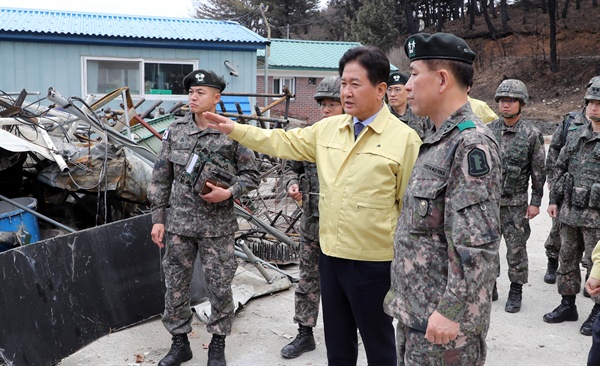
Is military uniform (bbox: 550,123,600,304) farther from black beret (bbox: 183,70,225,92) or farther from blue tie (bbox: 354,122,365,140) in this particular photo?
black beret (bbox: 183,70,225,92)

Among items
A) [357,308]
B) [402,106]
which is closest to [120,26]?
[402,106]

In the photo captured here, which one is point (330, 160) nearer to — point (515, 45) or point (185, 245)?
point (185, 245)

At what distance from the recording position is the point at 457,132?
219cm

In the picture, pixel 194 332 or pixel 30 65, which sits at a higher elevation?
pixel 30 65

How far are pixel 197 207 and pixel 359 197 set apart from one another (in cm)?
135

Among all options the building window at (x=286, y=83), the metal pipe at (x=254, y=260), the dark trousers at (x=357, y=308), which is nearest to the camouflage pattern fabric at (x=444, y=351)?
the dark trousers at (x=357, y=308)

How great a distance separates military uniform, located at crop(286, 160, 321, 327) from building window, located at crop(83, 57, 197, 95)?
959 cm

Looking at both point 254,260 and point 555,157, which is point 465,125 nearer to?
point 254,260

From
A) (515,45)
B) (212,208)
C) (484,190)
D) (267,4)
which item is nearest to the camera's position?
(484,190)

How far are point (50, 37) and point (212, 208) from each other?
994 cm

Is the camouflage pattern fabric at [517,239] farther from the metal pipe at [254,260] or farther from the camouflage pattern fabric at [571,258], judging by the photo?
the metal pipe at [254,260]

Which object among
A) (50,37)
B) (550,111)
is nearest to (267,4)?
(550,111)

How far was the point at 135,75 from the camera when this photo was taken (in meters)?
13.0

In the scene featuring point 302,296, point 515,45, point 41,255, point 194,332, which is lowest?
point 194,332
